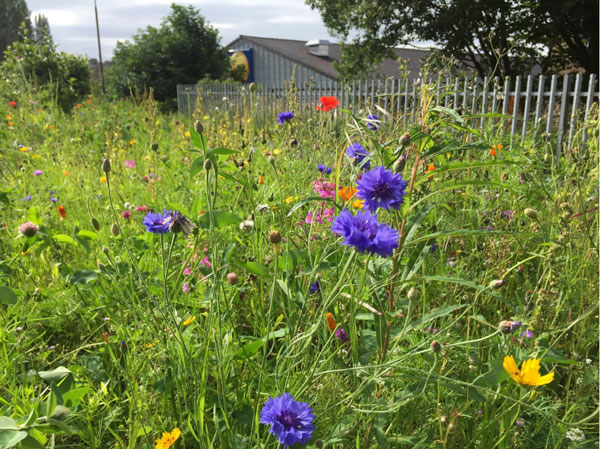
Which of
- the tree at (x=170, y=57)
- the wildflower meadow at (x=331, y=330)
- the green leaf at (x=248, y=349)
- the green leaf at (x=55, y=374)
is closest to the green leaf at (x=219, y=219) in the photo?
the wildflower meadow at (x=331, y=330)

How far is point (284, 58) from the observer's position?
2036 centimetres

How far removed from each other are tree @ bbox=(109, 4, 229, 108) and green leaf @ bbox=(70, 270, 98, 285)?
1589 cm

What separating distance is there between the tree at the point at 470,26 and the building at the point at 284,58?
6530 millimetres

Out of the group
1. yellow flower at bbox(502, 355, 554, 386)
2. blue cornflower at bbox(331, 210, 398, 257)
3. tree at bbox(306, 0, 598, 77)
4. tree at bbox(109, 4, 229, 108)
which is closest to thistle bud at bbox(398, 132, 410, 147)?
blue cornflower at bbox(331, 210, 398, 257)

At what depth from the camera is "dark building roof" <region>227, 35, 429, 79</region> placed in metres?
19.5

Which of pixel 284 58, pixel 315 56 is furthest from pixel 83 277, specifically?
pixel 315 56

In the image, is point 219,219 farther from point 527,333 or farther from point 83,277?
point 527,333

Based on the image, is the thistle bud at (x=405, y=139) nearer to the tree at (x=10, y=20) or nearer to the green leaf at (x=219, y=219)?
the green leaf at (x=219, y=219)

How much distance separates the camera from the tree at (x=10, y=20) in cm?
3541

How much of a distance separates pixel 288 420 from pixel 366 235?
32 cm

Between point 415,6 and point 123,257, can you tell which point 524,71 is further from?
point 123,257

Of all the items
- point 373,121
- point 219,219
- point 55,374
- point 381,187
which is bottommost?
point 55,374

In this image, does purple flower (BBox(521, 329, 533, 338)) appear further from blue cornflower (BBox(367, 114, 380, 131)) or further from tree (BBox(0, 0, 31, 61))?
tree (BBox(0, 0, 31, 61))

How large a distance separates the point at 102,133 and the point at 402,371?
5054 mm
